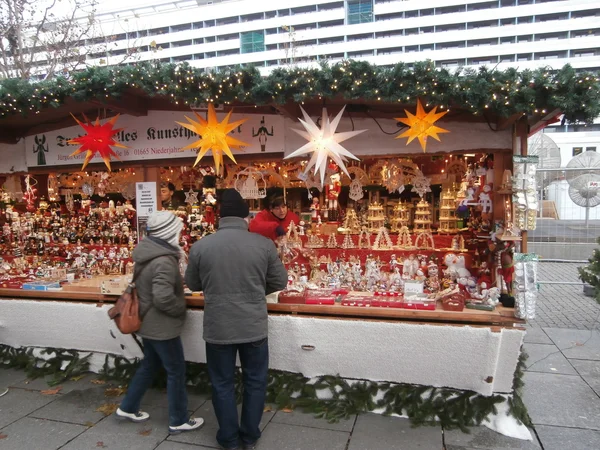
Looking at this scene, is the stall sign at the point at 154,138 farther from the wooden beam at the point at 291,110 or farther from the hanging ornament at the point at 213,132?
the hanging ornament at the point at 213,132

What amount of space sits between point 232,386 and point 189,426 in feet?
2.10

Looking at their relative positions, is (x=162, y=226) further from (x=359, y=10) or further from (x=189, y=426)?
(x=359, y=10)

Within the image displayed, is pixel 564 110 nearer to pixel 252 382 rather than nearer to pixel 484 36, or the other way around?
pixel 252 382

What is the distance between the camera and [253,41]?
59.2 metres

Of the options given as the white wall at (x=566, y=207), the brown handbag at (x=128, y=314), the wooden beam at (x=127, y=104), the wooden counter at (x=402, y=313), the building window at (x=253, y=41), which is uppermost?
the building window at (x=253, y=41)

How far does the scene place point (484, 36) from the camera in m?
51.6

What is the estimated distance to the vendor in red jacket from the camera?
183 inches

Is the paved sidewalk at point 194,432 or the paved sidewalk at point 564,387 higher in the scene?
the paved sidewalk at point 194,432

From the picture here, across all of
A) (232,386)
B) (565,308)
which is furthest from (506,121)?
(565,308)

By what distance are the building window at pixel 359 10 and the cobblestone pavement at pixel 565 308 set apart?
57.0 metres

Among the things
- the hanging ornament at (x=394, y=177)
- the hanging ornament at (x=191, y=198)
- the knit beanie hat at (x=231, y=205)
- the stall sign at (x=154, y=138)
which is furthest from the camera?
the hanging ornament at (x=191, y=198)

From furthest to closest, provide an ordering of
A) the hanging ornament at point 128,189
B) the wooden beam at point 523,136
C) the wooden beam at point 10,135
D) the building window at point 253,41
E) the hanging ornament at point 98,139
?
the building window at point 253,41, the hanging ornament at point 128,189, the wooden beam at point 10,135, the hanging ornament at point 98,139, the wooden beam at point 523,136

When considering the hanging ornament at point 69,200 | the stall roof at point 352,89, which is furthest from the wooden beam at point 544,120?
the hanging ornament at point 69,200

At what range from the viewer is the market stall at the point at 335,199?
328cm
